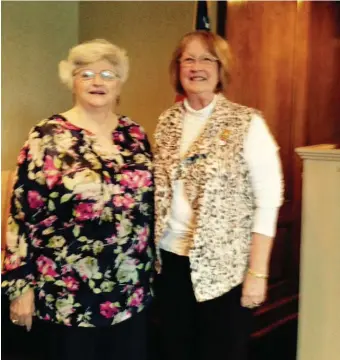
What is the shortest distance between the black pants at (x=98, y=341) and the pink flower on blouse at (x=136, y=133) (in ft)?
1.82

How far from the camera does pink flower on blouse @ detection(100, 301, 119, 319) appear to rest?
159 cm

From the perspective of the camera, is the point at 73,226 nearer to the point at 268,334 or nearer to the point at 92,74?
the point at 92,74

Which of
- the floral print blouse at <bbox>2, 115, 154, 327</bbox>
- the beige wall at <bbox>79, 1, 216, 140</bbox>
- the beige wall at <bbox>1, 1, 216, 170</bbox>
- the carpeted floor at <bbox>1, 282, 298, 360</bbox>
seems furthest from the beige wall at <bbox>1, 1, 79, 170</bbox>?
the floral print blouse at <bbox>2, 115, 154, 327</bbox>

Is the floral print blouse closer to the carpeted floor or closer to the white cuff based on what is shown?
the white cuff

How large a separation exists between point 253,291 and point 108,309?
16.9 inches

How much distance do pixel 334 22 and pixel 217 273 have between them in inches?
77.5

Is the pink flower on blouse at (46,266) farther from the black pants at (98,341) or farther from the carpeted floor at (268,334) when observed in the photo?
the carpeted floor at (268,334)

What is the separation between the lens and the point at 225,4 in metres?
2.79

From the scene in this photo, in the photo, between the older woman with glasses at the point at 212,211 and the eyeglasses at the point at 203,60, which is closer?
the older woman with glasses at the point at 212,211

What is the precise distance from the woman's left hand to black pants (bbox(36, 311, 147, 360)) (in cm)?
33

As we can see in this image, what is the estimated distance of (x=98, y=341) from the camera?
1610 mm

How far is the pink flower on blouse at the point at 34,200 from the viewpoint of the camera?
151cm

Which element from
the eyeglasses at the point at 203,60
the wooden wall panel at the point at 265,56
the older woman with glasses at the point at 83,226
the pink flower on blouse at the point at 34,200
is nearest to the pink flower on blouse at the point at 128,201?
the older woman with glasses at the point at 83,226

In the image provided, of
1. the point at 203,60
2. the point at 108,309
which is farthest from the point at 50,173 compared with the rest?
the point at 203,60
